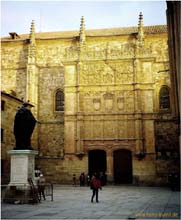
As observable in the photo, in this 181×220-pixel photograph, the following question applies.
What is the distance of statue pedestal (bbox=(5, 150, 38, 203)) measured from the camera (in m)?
13.1

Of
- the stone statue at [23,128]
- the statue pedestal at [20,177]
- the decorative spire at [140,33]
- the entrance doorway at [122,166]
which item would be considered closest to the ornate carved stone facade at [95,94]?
the decorative spire at [140,33]

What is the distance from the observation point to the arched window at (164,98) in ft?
97.9

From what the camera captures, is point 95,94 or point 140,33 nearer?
point 95,94

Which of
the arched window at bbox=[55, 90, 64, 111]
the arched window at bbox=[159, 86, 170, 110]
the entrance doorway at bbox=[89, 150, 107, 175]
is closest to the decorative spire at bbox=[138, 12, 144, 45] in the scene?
the arched window at bbox=[159, 86, 170, 110]

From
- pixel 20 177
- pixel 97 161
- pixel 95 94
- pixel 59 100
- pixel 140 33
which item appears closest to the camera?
pixel 20 177

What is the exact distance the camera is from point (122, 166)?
28.2 m

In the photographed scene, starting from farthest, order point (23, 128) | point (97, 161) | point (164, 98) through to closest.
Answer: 1. point (164, 98)
2. point (97, 161)
3. point (23, 128)

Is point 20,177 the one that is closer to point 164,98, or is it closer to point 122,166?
point 122,166

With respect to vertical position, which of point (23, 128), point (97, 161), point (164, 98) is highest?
point (164, 98)

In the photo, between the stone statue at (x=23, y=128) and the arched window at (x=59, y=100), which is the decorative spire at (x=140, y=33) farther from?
the stone statue at (x=23, y=128)

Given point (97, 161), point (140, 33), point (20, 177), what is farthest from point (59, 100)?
point (20, 177)

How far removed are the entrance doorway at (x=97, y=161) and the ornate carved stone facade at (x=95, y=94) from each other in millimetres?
155

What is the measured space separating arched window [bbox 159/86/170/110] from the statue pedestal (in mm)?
18615

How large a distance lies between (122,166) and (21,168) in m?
16.0
